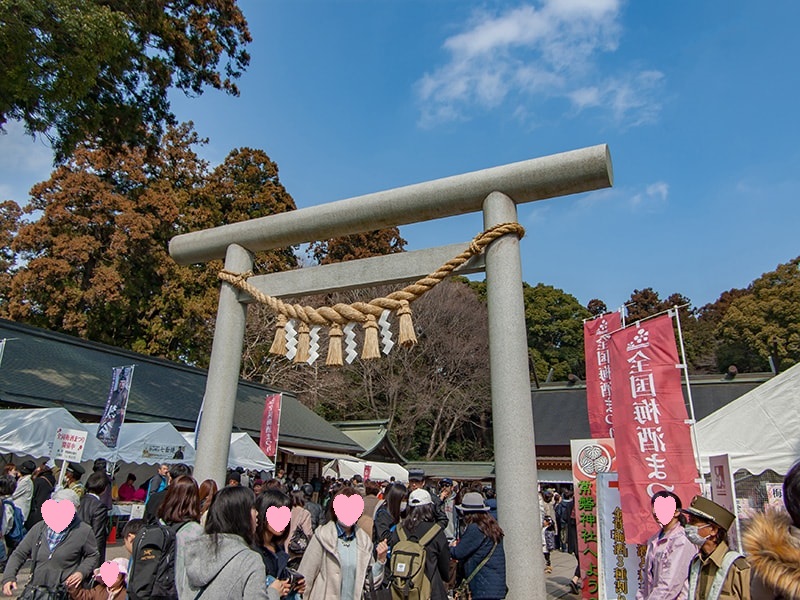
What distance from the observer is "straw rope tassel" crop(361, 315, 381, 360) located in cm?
481

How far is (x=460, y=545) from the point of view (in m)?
3.64

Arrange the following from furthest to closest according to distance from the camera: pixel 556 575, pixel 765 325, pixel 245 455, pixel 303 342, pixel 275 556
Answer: pixel 765 325
pixel 245 455
pixel 556 575
pixel 303 342
pixel 275 556

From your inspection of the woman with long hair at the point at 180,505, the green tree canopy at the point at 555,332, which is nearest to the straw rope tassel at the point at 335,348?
the woman with long hair at the point at 180,505

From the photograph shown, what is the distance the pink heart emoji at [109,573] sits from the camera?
3186mm

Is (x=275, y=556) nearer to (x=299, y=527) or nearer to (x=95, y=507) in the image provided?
(x=299, y=527)

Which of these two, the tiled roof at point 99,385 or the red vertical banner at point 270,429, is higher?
the tiled roof at point 99,385

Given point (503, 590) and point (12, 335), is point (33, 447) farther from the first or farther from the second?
point (503, 590)

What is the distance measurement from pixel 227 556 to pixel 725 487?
509 cm

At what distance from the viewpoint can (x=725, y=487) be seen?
5.39m

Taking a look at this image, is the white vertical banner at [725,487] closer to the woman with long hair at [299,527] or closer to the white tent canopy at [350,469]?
the woman with long hair at [299,527]

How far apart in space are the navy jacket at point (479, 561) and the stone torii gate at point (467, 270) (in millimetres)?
344

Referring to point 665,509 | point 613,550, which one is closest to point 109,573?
point 665,509

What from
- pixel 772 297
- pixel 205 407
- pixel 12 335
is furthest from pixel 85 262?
pixel 772 297

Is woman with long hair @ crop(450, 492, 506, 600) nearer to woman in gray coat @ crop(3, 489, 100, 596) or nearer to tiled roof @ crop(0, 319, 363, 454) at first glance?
woman in gray coat @ crop(3, 489, 100, 596)
